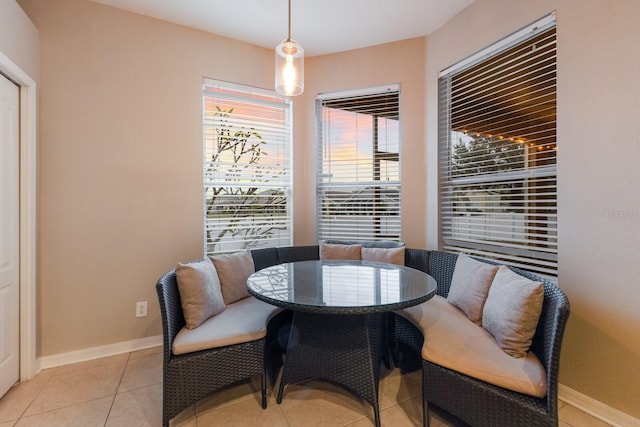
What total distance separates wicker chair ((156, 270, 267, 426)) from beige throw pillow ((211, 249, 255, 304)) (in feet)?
1.33

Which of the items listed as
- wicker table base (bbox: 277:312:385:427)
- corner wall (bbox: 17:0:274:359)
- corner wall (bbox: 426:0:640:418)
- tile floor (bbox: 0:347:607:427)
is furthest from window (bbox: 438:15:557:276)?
corner wall (bbox: 17:0:274:359)

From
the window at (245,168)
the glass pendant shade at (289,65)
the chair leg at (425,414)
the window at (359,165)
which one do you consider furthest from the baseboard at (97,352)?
the glass pendant shade at (289,65)

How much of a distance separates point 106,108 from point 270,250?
1772 mm

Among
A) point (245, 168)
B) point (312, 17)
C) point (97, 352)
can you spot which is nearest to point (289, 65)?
point (312, 17)

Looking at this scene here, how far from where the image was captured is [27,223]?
2.10 metres

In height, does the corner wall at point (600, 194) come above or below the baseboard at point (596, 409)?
above

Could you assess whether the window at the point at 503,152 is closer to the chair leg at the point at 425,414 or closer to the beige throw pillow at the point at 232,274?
the chair leg at the point at 425,414

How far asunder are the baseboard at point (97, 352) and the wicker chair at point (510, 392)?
2.28 m

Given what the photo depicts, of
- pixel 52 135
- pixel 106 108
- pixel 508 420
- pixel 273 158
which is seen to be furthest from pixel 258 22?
pixel 508 420

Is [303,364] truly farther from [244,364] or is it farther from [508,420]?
[508,420]

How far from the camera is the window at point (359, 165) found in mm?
3090

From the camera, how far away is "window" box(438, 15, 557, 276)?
6.73 ft

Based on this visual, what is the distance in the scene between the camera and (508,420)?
1382mm

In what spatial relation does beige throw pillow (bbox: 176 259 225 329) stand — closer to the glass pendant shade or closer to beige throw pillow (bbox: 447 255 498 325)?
the glass pendant shade
